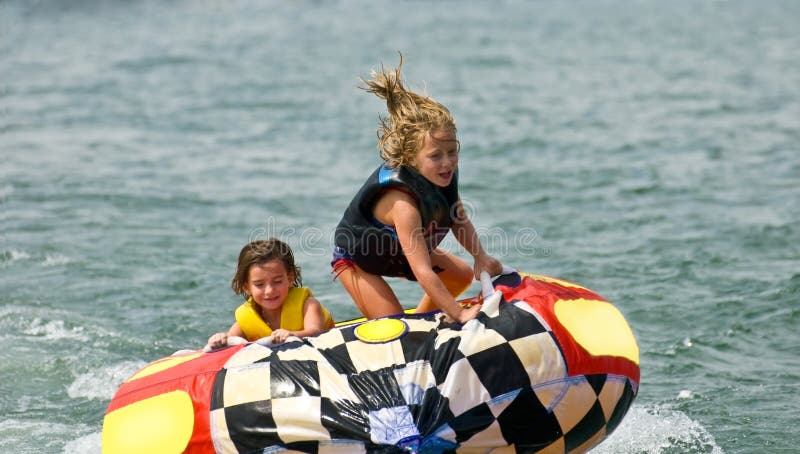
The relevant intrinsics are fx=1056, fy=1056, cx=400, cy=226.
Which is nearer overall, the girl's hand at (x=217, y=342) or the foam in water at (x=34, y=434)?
the girl's hand at (x=217, y=342)

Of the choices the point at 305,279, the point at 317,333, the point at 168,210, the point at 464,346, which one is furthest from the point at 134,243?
the point at 464,346

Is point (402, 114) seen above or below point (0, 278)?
above

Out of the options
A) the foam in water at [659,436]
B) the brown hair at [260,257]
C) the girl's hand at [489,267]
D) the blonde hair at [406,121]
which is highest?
the blonde hair at [406,121]

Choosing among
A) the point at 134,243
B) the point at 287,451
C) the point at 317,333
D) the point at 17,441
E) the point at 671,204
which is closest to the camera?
the point at 287,451

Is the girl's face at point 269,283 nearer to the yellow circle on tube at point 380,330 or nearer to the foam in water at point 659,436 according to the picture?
the yellow circle on tube at point 380,330

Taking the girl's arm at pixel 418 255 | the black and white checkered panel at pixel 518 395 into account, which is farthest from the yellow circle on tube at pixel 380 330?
the black and white checkered panel at pixel 518 395

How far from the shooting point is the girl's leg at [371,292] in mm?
6082

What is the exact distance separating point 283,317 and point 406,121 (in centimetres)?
128

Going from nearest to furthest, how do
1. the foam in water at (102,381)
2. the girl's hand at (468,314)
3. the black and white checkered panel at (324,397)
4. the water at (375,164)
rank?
the black and white checkered panel at (324,397) → the girl's hand at (468,314) → the foam in water at (102,381) → the water at (375,164)

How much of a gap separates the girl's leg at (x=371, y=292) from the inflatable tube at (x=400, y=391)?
27.1 inches

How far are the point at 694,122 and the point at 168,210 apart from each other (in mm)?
9423

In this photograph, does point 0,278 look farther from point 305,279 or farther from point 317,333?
point 317,333

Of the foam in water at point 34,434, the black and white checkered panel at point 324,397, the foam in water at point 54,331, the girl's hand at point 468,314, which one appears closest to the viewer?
Result: the black and white checkered panel at point 324,397

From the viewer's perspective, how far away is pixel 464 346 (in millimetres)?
5039
